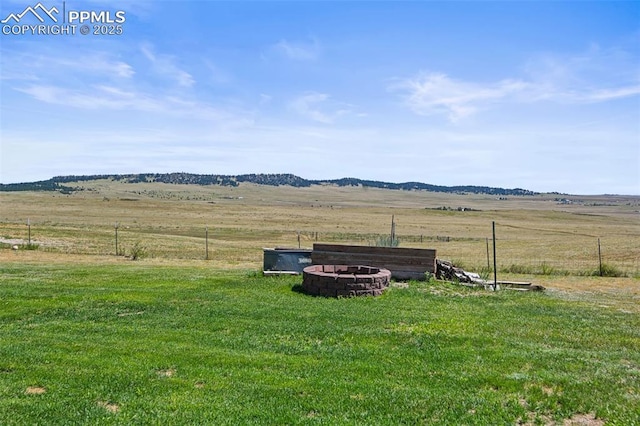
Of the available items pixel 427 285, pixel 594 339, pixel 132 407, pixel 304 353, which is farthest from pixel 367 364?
pixel 427 285

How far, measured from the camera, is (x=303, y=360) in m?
8.37

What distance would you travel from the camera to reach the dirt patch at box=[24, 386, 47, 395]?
6.79m

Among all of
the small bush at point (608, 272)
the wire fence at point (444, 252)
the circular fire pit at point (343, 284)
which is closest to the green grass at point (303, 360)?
the circular fire pit at point (343, 284)

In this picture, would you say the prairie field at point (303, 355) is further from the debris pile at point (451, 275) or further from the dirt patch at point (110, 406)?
the debris pile at point (451, 275)

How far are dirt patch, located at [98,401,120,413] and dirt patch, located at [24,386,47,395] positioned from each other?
0.89 meters

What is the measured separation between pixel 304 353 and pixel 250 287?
7.37m

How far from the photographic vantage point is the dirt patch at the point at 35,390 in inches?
267

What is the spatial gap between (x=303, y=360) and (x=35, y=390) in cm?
367

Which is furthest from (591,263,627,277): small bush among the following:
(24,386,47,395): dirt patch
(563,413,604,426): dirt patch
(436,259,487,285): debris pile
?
(24,386,47,395): dirt patch

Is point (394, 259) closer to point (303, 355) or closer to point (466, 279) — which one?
point (466, 279)

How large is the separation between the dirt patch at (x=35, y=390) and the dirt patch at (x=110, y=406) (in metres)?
0.89

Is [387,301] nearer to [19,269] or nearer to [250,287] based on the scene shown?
[250,287]

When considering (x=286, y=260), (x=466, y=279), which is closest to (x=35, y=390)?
(x=286, y=260)

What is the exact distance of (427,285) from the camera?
56.6ft
